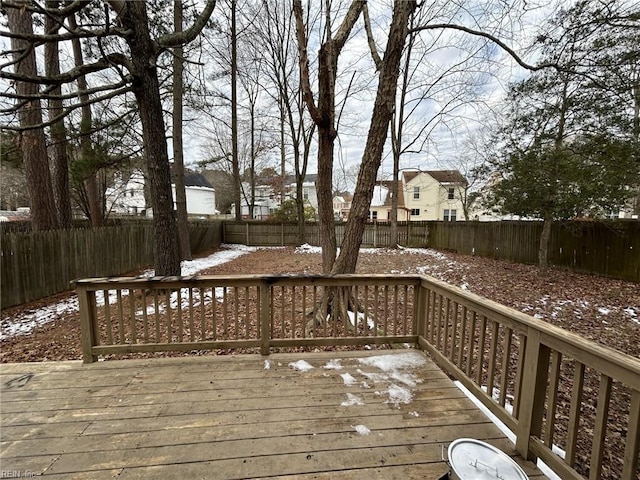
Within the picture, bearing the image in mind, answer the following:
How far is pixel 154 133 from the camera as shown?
4820 mm

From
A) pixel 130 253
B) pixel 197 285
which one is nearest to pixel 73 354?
pixel 197 285

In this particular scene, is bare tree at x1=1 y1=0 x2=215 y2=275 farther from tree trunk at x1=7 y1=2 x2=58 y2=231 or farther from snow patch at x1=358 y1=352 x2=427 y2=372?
snow patch at x1=358 y1=352 x2=427 y2=372

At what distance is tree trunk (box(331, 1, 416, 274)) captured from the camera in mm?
3514

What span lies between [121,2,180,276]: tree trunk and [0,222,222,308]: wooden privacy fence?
204 cm

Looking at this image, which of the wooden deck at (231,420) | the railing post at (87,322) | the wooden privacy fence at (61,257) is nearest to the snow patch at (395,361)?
the wooden deck at (231,420)

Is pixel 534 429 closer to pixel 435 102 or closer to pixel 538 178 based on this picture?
pixel 538 178

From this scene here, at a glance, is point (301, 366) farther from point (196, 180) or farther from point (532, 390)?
point (196, 180)

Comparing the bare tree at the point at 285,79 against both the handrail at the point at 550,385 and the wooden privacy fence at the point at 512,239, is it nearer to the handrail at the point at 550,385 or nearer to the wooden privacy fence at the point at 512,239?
the wooden privacy fence at the point at 512,239

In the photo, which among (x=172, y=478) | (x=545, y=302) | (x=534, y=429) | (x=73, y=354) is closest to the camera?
(x=172, y=478)

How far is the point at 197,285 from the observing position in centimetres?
267

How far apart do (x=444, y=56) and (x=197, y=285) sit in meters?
9.22

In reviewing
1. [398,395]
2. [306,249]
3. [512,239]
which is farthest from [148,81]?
[512,239]

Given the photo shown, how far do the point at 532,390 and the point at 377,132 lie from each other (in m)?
3.02

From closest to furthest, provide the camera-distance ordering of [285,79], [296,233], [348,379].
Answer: [348,379] → [285,79] → [296,233]
